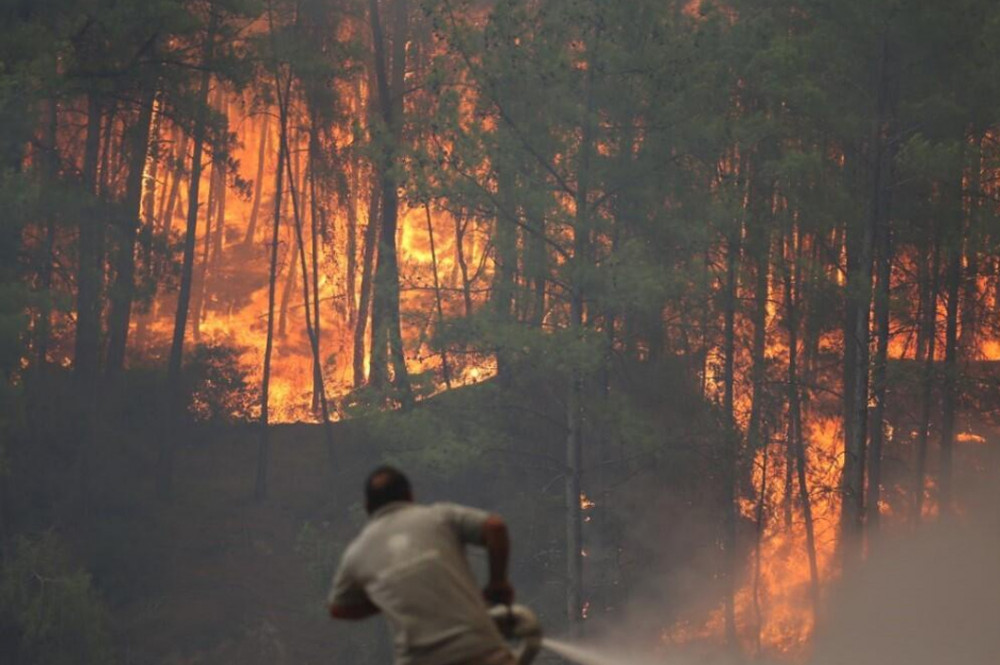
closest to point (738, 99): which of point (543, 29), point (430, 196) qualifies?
point (543, 29)

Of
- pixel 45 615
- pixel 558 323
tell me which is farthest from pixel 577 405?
pixel 45 615

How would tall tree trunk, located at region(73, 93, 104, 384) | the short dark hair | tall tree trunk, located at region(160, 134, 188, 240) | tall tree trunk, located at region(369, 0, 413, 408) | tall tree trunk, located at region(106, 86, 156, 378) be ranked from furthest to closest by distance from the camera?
tall tree trunk, located at region(160, 134, 188, 240), tall tree trunk, located at region(106, 86, 156, 378), tall tree trunk, located at region(73, 93, 104, 384), tall tree trunk, located at region(369, 0, 413, 408), the short dark hair

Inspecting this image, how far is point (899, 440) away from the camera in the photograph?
29.8 m

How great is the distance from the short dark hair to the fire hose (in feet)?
1.90

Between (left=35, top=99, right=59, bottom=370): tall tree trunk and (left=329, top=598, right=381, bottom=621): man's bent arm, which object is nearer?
(left=329, top=598, right=381, bottom=621): man's bent arm

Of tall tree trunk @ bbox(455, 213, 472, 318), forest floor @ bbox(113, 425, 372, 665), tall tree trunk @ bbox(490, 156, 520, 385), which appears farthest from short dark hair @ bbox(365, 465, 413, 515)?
forest floor @ bbox(113, 425, 372, 665)

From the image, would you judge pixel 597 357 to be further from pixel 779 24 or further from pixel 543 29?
pixel 779 24

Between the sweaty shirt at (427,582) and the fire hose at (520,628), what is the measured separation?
0.80 ft

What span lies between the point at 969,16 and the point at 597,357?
8958mm

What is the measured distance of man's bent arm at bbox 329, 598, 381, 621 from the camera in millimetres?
4877

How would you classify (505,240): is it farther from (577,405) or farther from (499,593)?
(499,593)

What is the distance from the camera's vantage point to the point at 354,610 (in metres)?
4.89

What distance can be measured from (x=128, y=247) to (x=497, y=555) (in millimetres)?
23777

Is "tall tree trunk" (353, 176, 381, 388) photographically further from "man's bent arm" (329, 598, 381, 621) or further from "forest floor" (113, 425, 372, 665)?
"man's bent arm" (329, 598, 381, 621)
